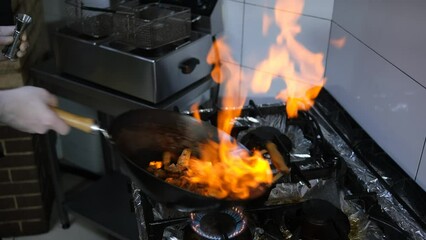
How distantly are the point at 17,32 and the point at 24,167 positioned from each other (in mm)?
711

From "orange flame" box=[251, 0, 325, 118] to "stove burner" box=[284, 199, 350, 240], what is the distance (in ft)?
1.47

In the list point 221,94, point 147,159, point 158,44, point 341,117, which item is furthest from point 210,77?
point 147,159

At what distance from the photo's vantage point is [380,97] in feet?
3.59

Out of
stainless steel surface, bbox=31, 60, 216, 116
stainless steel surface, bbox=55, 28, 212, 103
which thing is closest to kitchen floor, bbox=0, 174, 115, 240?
stainless steel surface, bbox=31, 60, 216, 116

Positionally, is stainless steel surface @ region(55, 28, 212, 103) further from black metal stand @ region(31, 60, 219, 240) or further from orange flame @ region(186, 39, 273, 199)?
orange flame @ region(186, 39, 273, 199)

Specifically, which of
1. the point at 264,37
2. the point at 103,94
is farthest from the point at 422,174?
the point at 103,94

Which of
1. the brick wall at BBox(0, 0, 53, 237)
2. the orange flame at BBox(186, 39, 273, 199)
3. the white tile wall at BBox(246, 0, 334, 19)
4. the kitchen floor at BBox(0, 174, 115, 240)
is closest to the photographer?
the orange flame at BBox(186, 39, 273, 199)

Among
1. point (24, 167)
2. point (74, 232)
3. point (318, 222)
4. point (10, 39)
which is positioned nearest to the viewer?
point (318, 222)

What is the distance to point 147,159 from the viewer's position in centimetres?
97

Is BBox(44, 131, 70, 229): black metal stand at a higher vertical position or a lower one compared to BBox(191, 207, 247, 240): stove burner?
lower

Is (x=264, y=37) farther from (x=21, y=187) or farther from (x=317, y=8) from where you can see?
(x=21, y=187)

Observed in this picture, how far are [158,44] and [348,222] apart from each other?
754 mm

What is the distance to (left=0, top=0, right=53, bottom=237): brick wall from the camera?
5.26ft

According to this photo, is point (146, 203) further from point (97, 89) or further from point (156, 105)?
point (97, 89)
